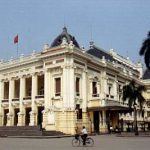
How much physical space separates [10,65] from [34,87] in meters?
6.85

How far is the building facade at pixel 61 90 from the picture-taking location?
48531mm

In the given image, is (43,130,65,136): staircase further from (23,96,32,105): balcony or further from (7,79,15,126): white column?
(7,79,15,126): white column

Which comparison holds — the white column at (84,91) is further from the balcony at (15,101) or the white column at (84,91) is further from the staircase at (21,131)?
the balcony at (15,101)

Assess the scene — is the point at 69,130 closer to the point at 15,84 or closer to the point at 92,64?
the point at 92,64

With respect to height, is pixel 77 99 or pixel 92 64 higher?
pixel 92 64

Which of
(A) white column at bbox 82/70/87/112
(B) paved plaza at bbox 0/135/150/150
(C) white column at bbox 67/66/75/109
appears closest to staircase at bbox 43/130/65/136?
(C) white column at bbox 67/66/75/109

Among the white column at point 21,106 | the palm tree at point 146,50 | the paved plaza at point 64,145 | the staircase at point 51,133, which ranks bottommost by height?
the paved plaza at point 64,145

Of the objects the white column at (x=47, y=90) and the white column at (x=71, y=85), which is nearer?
the white column at (x=71, y=85)

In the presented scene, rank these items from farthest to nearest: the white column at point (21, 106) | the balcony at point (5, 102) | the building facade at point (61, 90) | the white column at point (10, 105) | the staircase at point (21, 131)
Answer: the balcony at point (5, 102) → the white column at point (10, 105) → the white column at point (21, 106) → the building facade at point (61, 90) → the staircase at point (21, 131)

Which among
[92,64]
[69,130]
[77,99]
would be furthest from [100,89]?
[69,130]

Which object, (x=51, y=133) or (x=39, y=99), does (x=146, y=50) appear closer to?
(x=51, y=133)

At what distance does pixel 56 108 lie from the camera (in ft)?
159

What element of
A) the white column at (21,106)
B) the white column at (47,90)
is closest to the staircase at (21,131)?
the white column at (21,106)

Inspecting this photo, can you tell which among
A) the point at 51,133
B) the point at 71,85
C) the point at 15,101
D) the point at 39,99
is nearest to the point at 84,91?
the point at 71,85
